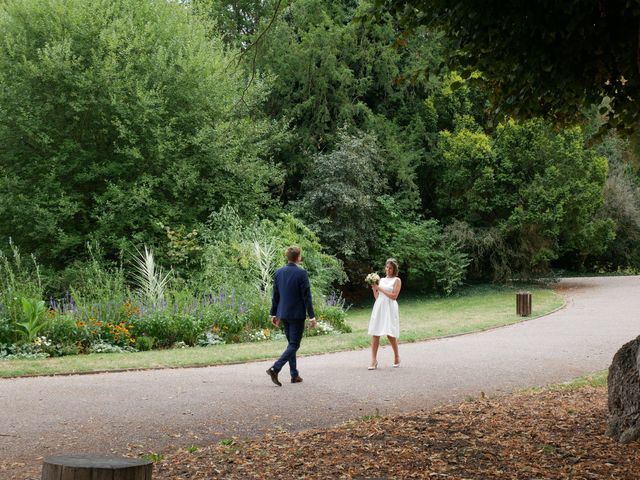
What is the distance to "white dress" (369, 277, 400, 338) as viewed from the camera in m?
11.3

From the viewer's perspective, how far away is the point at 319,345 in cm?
1376

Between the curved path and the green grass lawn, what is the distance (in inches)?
16.9

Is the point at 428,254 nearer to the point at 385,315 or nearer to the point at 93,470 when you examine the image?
the point at 385,315

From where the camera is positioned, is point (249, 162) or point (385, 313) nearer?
point (385, 313)

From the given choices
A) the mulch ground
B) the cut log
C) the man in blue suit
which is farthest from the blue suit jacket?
the cut log

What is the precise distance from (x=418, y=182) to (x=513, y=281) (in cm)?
616

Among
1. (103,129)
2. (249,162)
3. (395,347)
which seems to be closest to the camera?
(395,347)

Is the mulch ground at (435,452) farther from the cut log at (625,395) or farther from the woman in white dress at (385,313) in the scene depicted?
the woman in white dress at (385,313)

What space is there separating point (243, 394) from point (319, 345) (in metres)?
4.80

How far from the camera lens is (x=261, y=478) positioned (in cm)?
539

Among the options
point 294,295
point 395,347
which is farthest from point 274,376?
point 395,347

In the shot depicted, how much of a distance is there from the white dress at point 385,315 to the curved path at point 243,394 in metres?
0.61

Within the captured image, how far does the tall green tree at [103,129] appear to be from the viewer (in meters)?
20.7

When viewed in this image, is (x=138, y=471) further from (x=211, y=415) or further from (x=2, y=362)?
(x=2, y=362)
